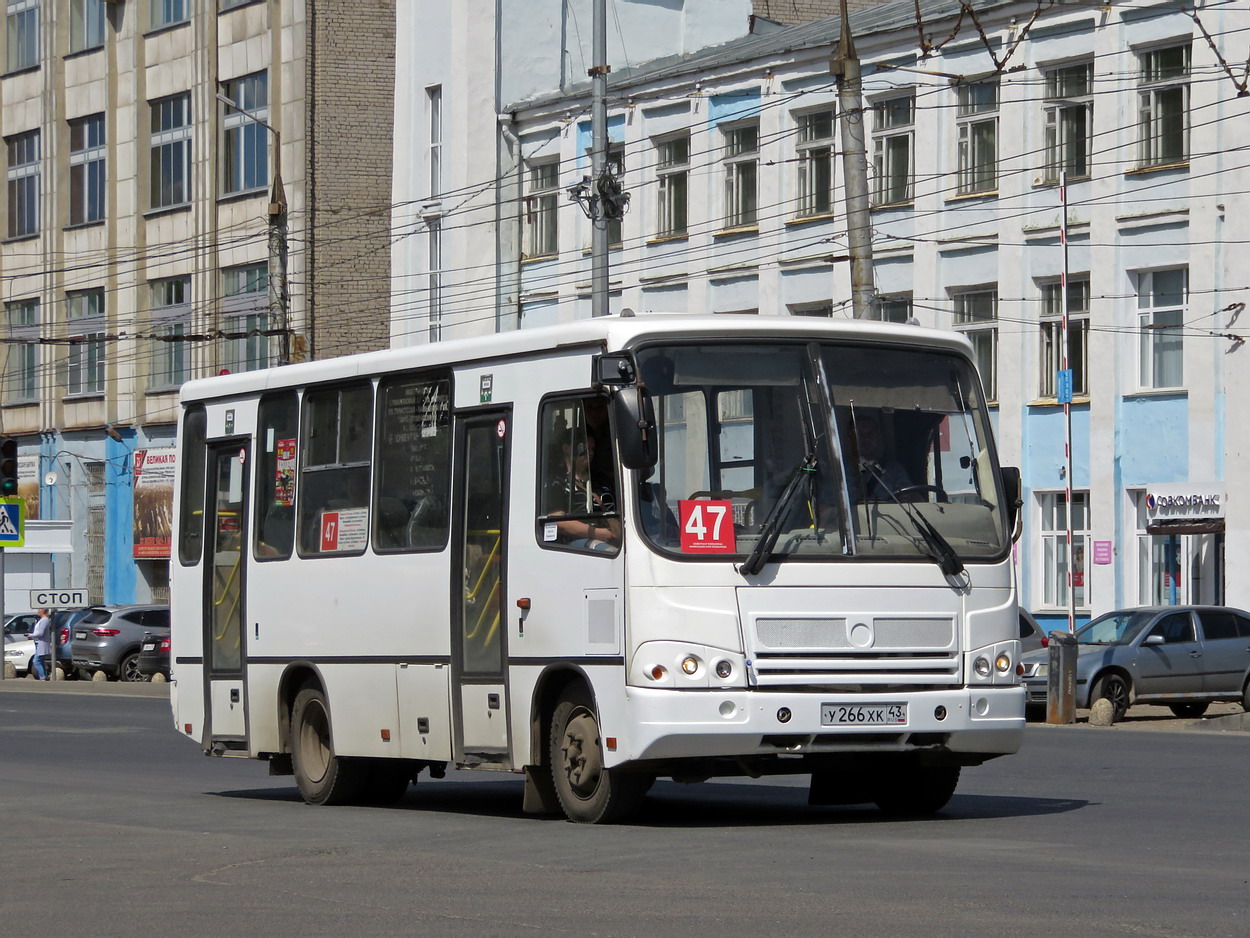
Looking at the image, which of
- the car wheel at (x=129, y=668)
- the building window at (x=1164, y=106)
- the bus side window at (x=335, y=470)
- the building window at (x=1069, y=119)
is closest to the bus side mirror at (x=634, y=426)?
the bus side window at (x=335, y=470)

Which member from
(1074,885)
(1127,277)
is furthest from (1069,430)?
(1074,885)

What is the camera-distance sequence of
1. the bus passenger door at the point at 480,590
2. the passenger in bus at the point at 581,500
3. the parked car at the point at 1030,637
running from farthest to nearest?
the parked car at the point at 1030,637, the bus passenger door at the point at 480,590, the passenger in bus at the point at 581,500

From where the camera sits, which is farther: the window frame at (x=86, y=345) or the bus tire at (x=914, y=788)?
the window frame at (x=86, y=345)

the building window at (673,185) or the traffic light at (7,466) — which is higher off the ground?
A: the building window at (673,185)

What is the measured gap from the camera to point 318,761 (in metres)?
16.8

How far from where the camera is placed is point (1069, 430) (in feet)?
124

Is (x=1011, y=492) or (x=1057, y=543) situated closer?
(x=1011, y=492)

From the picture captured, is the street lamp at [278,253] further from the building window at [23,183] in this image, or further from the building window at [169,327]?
the building window at [23,183]

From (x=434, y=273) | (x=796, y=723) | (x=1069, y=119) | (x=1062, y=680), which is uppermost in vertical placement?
(x=1069, y=119)

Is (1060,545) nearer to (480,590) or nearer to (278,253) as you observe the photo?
(278,253)

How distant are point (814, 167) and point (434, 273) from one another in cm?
1092

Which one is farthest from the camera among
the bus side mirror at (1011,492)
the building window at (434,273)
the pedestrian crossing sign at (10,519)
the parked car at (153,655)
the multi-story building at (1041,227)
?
the building window at (434,273)

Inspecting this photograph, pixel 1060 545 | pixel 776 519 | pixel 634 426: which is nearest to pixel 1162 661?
pixel 1060 545

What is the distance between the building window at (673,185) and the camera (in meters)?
46.8
